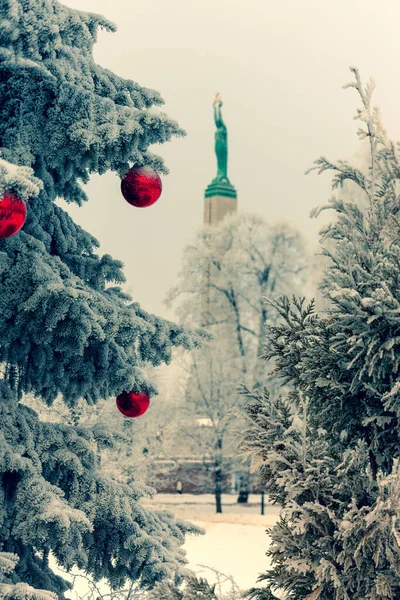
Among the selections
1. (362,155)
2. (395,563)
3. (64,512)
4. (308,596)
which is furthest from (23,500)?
(362,155)

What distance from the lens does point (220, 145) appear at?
4381 centimetres

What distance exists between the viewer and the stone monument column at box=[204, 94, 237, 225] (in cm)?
4062

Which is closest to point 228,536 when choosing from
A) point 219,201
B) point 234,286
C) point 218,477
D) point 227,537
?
point 227,537

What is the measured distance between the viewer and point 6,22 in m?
4.88

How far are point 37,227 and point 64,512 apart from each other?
1927 millimetres

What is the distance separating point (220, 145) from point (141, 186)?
130 feet

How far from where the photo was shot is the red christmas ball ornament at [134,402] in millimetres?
5435

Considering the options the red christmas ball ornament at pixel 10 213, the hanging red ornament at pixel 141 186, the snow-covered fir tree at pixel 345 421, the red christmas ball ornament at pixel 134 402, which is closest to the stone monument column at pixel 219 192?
the snow-covered fir tree at pixel 345 421

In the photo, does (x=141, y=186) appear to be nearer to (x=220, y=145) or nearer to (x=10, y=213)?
(x=10, y=213)

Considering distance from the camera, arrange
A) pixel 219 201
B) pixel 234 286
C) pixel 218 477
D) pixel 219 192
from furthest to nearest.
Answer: pixel 219 192 < pixel 219 201 < pixel 234 286 < pixel 218 477

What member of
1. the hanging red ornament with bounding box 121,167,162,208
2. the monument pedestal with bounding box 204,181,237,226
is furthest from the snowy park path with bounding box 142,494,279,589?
the monument pedestal with bounding box 204,181,237,226

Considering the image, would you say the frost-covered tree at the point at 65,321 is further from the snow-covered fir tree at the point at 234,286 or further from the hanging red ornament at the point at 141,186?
the snow-covered fir tree at the point at 234,286

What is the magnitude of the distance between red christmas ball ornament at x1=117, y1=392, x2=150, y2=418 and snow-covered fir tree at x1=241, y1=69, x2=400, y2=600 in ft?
2.36

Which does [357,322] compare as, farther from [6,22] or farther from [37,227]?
[6,22]
